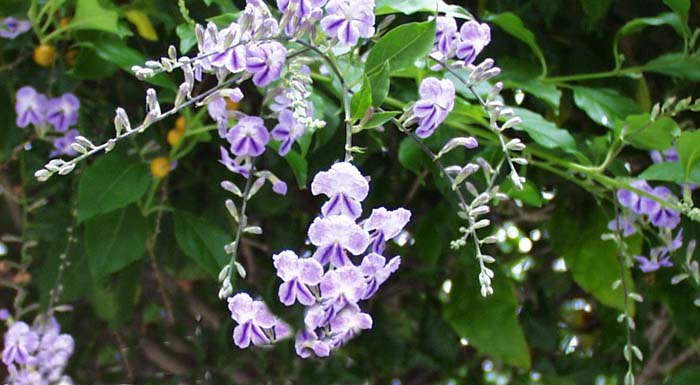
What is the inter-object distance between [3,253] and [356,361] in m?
0.54

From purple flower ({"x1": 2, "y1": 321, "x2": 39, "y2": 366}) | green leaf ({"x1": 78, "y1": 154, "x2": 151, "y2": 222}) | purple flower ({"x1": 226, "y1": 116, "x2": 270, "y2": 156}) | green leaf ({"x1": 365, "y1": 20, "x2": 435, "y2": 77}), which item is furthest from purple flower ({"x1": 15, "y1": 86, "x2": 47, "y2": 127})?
green leaf ({"x1": 365, "y1": 20, "x2": 435, "y2": 77})

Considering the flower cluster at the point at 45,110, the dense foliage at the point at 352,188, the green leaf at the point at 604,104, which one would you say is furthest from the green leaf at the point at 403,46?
the flower cluster at the point at 45,110

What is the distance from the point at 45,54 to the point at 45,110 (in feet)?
0.21

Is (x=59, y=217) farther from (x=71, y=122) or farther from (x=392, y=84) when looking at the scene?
(x=392, y=84)

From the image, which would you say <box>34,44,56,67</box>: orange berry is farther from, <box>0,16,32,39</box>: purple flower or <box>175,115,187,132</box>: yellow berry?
<box>175,115,187,132</box>: yellow berry

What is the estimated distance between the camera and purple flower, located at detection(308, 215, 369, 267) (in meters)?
0.59

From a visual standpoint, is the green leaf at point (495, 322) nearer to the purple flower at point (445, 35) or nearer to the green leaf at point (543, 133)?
the green leaf at point (543, 133)

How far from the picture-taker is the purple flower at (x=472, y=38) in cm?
77

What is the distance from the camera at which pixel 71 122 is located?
1.08 metres

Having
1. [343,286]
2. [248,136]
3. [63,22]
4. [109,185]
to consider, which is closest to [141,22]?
[63,22]

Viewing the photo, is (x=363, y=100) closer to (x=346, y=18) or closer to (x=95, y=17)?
(x=346, y=18)

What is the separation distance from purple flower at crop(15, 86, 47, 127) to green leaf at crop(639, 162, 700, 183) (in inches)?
25.8

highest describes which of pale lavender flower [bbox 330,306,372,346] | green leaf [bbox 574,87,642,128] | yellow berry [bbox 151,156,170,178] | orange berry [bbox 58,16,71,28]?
pale lavender flower [bbox 330,306,372,346]

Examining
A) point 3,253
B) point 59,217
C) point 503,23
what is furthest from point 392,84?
point 3,253
